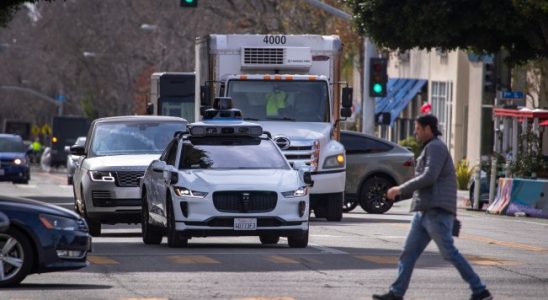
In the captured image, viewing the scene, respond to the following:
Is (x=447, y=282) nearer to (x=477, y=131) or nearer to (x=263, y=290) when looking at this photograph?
(x=263, y=290)

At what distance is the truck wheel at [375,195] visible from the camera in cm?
3266

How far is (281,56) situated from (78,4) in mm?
59792

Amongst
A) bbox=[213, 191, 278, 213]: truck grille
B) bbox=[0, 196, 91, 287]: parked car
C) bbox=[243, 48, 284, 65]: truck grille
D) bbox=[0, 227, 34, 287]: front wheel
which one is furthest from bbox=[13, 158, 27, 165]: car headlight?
bbox=[0, 227, 34, 287]: front wheel

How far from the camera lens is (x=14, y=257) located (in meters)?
15.3

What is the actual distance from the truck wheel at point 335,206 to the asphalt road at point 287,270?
90.3 inches

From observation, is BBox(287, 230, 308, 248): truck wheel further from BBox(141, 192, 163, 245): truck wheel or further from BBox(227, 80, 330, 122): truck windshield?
BBox(227, 80, 330, 122): truck windshield

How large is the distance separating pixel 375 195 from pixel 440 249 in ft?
62.0

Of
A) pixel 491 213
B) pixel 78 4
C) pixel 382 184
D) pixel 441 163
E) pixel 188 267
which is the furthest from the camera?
pixel 78 4

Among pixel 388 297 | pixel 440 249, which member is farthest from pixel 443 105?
pixel 388 297

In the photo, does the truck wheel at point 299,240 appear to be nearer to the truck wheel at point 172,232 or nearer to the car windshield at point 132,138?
the truck wheel at point 172,232

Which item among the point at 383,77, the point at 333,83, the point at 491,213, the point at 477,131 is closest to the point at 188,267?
the point at 333,83

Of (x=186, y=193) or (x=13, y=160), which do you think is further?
(x=13, y=160)

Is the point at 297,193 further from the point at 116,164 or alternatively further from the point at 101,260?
the point at 116,164

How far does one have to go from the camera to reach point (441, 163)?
1405cm
